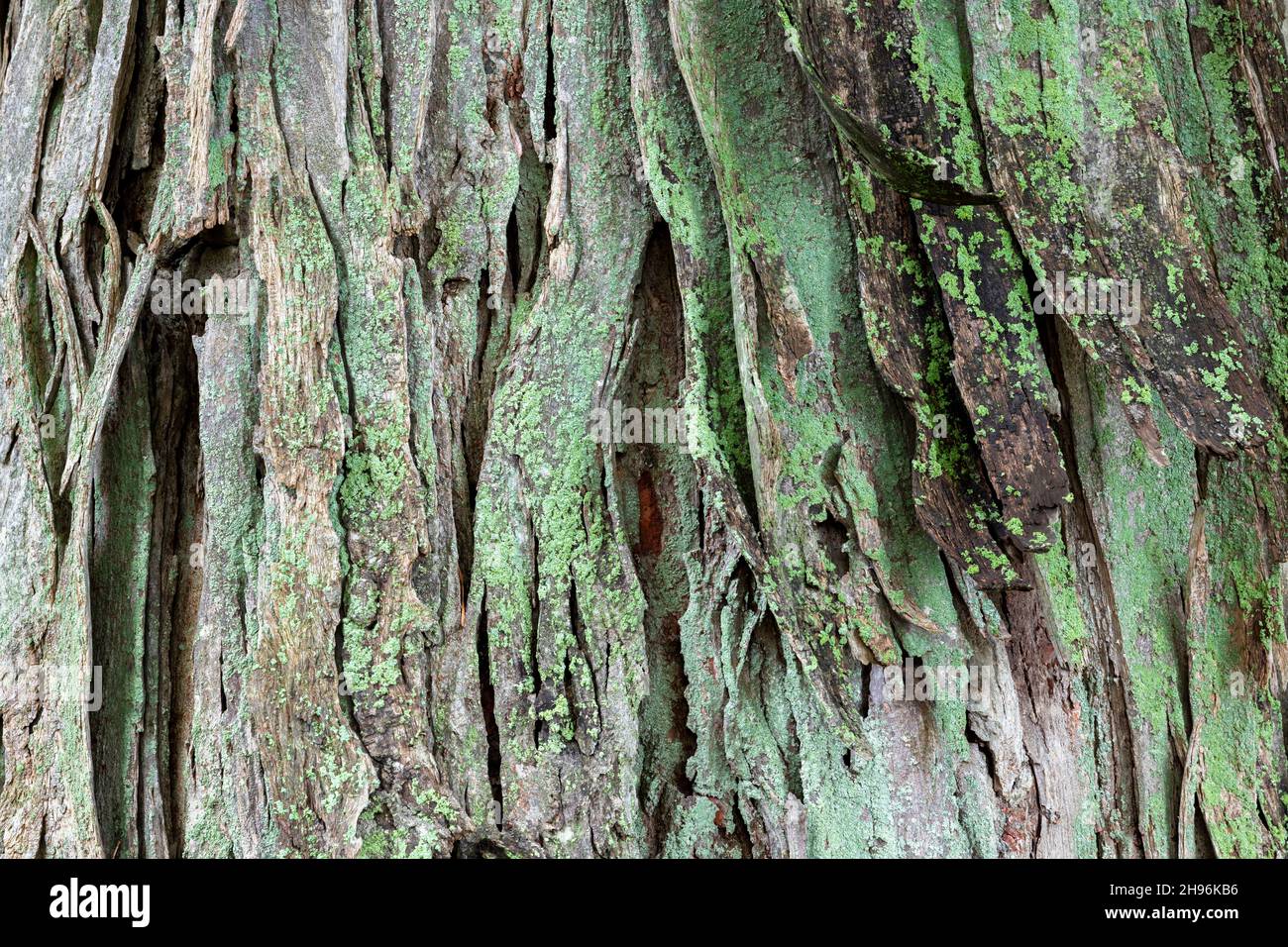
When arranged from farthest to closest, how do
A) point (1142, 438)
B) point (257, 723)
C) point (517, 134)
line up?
point (517, 134) → point (257, 723) → point (1142, 438)

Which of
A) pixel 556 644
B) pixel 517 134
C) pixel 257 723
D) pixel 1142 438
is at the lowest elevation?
pixel 257 723

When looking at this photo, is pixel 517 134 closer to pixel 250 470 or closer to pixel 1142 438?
pixel 250 470

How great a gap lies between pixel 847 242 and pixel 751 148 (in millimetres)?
268

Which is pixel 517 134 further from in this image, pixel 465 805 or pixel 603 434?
pixel 465 805

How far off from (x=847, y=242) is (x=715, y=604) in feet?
2.45

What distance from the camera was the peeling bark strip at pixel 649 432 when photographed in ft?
5.16

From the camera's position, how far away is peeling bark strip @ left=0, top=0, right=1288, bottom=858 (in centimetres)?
157

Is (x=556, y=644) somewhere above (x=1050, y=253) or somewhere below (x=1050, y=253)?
below

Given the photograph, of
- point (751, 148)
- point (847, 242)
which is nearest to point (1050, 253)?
point (847, 242)

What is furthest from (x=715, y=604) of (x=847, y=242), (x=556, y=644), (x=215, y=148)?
(x=215, y=148)

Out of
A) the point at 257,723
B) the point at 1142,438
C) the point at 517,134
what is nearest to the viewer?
the point at 1142,438

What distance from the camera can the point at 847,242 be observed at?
1.68m

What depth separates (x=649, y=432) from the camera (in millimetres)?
1785

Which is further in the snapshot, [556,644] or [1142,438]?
[556,644]
